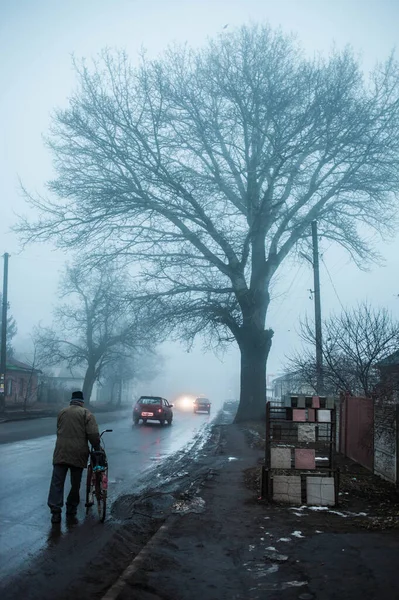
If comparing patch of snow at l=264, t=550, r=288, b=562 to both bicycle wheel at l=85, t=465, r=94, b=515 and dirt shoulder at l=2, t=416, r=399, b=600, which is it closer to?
dirt shoulder at l=2, t=416, r=399, b=600

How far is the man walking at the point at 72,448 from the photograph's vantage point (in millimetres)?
8039

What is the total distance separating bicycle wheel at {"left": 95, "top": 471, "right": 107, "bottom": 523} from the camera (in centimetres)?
806

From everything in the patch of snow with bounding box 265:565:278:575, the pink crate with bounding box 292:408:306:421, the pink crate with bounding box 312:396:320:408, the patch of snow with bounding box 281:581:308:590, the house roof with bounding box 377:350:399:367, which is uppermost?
the house roof with bounding box 377:350:399:367

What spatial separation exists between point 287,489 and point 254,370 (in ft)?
62.4

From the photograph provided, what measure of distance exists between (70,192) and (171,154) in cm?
441

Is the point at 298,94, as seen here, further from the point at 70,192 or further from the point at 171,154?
the point at 70,192

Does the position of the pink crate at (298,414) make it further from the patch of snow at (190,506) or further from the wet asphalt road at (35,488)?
the wet asphalt road at (35,488)

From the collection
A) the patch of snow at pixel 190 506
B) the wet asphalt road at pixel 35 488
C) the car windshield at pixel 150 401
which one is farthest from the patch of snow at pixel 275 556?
the car windshield at pixel 150 401

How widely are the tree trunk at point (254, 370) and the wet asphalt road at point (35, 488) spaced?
730 cm

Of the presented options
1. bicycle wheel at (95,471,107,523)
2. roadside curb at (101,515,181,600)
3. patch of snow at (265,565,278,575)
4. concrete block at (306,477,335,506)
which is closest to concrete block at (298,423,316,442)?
concrete block at (306,477,335,506)

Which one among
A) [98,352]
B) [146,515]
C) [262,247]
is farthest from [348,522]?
[98,352]

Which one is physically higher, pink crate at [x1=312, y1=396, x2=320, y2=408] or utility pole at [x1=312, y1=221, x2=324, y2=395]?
utility pole at [x1=312, y1=221, x2=324, y2=395]

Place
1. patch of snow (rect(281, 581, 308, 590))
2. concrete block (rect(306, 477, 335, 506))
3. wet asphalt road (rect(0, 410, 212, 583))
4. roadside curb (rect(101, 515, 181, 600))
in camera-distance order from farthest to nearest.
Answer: concrete block (rect(306, 477, 335, 506)) < wet asphalt road (rect(0, 410, 212, 583)) < patch of snow (rect(281, 581, 308, 590)) < roadside curb (rect(101, 515, 181, 600))

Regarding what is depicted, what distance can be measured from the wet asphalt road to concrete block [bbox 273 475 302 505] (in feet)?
8.57
